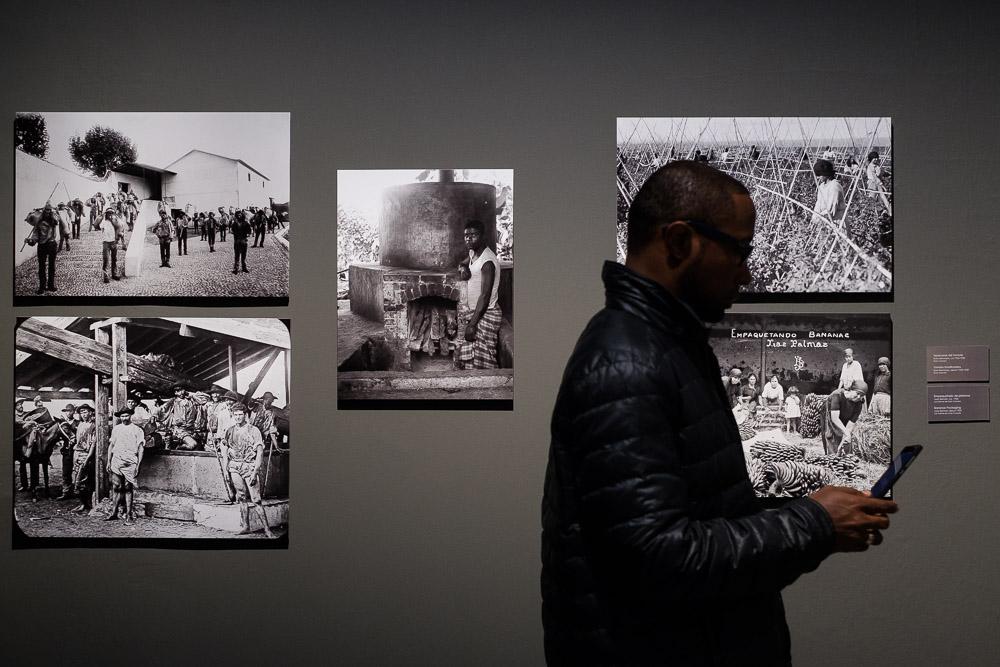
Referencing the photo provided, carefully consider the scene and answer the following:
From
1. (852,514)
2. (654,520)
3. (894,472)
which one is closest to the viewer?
(654,520)

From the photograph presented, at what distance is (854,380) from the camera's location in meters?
2.22

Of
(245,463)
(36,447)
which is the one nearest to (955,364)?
(245,463)

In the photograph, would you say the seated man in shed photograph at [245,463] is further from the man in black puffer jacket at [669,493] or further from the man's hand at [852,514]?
the man's hand at [852,514]

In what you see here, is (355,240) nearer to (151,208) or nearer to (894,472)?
(151,208)

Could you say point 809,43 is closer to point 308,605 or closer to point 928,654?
point 928,654

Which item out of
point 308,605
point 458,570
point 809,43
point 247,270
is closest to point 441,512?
point 458,570

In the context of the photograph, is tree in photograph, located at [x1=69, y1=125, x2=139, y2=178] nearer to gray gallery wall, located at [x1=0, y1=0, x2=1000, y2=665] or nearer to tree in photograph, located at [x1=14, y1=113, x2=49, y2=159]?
tree in photograph, located at [x1=14, y1=113, x2=49, y2=159]

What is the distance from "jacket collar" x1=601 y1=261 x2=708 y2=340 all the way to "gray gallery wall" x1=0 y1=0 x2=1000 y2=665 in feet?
3.26

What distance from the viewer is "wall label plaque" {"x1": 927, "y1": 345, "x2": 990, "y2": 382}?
7.34ft

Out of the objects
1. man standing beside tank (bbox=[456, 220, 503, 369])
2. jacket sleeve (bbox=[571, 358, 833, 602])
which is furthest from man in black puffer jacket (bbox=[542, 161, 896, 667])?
man standing beside tank (bbox=[456, 220, 503, 369])

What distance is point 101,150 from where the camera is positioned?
2264 mm

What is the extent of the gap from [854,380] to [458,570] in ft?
4.43

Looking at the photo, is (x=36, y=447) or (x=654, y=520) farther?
(x=36, y=447)

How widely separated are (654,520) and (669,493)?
0.16ft
